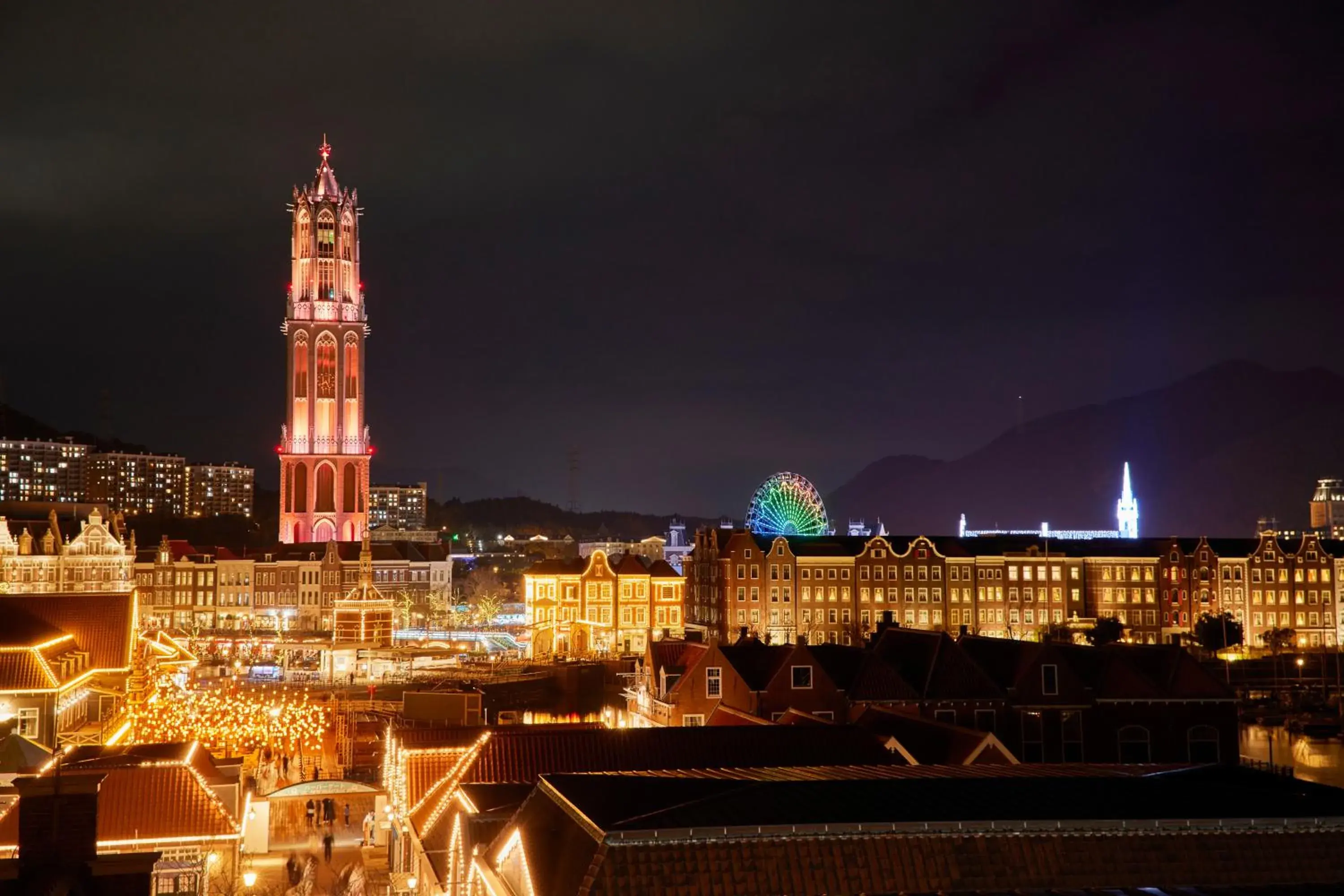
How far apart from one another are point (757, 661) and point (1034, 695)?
9178mm

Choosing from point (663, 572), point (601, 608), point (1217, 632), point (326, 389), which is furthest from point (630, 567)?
point (326, 389)

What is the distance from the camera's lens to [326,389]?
147500mm

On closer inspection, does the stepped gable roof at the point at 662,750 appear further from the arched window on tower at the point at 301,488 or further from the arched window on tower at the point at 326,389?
the arched window on tower at the point at 326,389

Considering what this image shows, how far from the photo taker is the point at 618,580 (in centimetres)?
10131

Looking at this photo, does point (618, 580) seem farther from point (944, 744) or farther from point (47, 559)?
point (944, 744)

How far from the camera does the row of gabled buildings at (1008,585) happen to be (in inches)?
3858

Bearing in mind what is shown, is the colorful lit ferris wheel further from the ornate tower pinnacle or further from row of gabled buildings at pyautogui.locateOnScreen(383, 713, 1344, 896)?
row of gabled buildings at pyautogui.locateOnScreen(383, 713, 1344, 896)

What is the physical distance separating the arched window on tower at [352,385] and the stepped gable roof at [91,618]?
10317 centimetres

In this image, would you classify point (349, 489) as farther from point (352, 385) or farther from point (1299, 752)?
point (1299, 752)

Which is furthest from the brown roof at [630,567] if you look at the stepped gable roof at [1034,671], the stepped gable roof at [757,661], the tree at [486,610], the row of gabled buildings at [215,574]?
the stepped gable roof at [1034,671]

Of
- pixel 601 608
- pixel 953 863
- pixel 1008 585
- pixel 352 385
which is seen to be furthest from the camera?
pixel 352 385

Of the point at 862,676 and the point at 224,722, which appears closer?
the point at 862,676

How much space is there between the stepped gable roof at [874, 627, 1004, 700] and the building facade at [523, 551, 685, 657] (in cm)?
5709

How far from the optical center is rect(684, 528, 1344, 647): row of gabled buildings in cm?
9800
